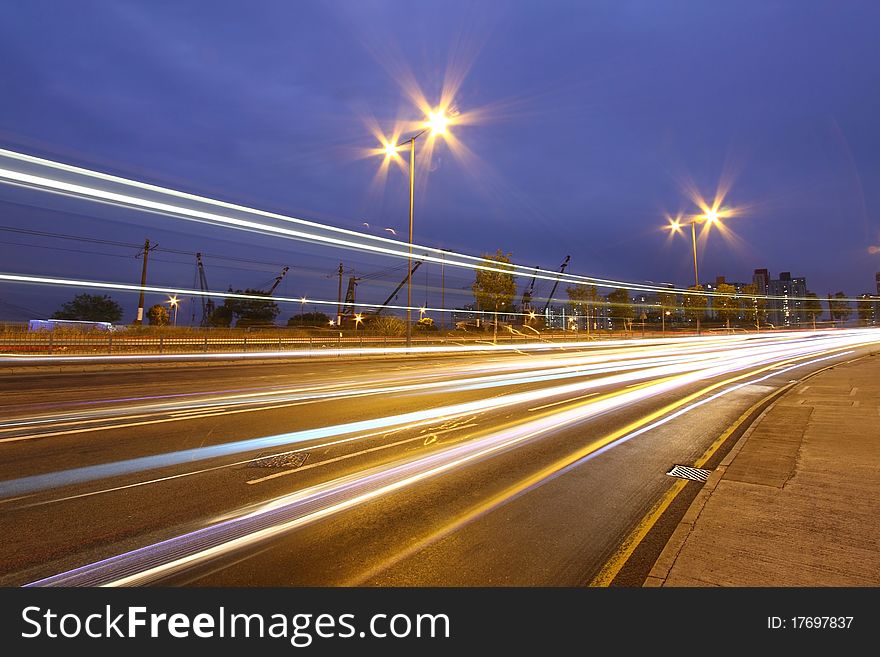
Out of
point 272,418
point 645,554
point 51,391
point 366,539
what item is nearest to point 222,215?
point 51,391

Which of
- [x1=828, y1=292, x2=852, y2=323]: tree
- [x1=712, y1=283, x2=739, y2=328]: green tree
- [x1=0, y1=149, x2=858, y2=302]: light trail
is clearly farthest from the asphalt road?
[x1=828, y1=292, x2=852, y2=323]: tree

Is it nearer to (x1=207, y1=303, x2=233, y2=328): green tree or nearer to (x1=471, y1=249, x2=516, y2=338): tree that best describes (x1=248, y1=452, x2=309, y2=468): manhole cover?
(x1=471, y1=249, x2=516, y2=338): tree

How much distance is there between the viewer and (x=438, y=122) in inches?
772

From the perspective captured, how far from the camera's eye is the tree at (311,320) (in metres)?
48.4

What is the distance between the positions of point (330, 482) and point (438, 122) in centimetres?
1829

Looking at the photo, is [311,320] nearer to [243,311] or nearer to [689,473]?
[243,311]

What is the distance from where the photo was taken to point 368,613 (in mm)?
2924

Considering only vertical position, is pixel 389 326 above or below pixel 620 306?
below

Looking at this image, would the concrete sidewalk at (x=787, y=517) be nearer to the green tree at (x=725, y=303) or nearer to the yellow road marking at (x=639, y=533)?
the yellow road marking at (x=639, y=533)

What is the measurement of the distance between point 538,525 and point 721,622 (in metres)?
1.74

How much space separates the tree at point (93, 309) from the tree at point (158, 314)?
13.5m

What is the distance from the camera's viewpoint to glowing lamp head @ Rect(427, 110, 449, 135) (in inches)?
752

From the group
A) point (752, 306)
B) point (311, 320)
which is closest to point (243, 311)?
point (311, 320)

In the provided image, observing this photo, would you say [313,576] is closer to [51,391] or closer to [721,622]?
[721,622]
